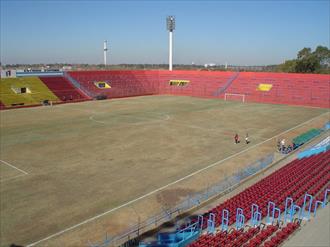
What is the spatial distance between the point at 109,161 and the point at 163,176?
5.72 m

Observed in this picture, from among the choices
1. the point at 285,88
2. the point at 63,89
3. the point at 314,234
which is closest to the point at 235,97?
the point at 285,88

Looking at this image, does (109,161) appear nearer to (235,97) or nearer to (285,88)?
(235,97)

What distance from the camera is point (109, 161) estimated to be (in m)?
26.5

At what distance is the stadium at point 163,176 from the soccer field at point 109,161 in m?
0.09

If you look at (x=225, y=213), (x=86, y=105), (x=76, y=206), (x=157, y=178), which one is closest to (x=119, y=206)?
(x=76, y=206)

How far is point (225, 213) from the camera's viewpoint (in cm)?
1536

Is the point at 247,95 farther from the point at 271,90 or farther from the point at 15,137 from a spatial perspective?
the point at 15,137

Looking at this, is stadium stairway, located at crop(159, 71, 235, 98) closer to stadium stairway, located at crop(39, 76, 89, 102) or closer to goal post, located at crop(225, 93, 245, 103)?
goal post, located at crop(225, 93, 245, 103)

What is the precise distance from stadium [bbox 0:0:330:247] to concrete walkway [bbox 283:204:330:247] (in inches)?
1.6

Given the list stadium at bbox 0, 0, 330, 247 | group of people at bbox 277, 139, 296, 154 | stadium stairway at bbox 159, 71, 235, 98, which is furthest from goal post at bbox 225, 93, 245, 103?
group of people at bbox 277, 139, 296, 154

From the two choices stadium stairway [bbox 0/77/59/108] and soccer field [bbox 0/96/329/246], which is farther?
stadium stairway [bbox 0/77/59/108]

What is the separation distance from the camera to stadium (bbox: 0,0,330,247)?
566 inches

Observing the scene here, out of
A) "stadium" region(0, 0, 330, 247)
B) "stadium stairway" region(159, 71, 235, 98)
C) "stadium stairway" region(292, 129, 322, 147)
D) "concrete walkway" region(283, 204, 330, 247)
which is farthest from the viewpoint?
"stadium stairway" region(159, 71, 235, 98)

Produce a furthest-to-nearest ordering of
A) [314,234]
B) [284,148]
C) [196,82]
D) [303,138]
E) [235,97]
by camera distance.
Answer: [196,82]
[235,97]
[303,138]
[284,148]
[314,234]
